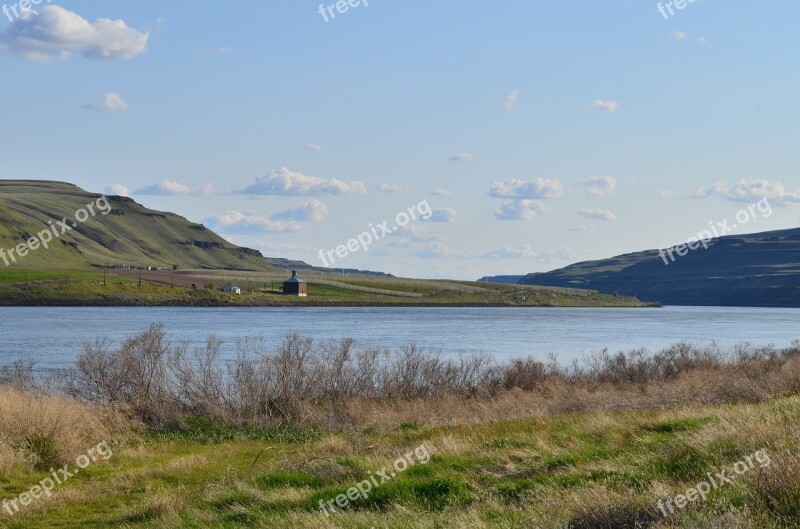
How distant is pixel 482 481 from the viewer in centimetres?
1444

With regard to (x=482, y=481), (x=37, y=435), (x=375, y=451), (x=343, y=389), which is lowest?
(x=343, y=389)

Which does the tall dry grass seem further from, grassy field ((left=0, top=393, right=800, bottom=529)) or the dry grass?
the dry grass

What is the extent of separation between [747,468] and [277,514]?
246 inches

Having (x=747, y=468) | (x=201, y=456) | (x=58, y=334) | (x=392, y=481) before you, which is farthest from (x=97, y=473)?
(x=58, y=334)

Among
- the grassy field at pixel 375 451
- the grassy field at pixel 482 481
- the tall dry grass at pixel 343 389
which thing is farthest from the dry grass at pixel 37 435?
the tall dry grass at pixel 343 389

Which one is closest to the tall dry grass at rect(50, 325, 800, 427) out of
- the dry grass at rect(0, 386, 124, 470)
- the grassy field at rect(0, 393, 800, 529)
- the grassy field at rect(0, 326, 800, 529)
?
the grassy field at rect(0, 326, 800, 529)

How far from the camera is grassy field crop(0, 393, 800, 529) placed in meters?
10.3

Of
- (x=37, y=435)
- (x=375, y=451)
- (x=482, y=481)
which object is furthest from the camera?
(x=37, y=435)

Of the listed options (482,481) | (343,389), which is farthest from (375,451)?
(343,389)

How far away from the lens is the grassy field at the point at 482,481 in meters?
10.3

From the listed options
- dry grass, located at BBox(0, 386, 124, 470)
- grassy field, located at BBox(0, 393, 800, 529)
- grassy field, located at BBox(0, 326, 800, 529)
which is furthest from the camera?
dry grass, located at BBox(0, 386, 124, 470)

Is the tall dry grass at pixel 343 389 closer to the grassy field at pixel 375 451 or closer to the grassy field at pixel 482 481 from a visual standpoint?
the grassy field at pixel 375 451

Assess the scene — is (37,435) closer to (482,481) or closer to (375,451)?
(375,451)

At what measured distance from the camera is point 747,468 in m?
11.8
